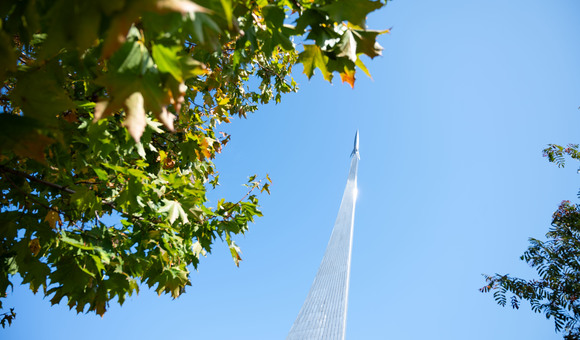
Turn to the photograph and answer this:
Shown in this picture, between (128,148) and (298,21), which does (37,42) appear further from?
(298,21)

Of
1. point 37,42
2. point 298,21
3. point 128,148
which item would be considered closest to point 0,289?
point 128,148

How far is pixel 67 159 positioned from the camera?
1982 mm

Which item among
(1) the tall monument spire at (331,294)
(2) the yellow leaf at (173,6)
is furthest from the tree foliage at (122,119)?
(1) the tall monument spire at (331,294)

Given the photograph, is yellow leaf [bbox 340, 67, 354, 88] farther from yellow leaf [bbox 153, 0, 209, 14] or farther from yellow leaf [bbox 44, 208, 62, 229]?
yellow leaf [bbox 44, 208, 62, 229]

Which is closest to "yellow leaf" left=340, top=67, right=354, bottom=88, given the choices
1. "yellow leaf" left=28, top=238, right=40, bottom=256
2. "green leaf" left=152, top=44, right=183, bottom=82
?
"green leaf" left=152, top=44, right=183, bottom=82

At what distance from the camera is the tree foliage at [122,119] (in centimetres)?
72

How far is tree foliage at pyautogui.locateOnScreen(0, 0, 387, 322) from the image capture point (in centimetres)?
72

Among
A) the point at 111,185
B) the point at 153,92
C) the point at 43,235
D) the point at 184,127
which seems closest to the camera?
the point at 153,92

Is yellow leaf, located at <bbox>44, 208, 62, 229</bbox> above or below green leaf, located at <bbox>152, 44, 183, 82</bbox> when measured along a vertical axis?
above

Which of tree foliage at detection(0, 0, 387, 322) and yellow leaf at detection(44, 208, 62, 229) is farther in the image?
yellow leaf at detection(44, 208, 62, 229)

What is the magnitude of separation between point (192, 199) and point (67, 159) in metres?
0.76

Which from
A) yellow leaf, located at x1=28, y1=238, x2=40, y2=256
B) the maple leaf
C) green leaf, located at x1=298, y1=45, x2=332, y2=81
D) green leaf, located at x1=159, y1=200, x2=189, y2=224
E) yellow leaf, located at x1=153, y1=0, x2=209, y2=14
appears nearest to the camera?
Answer: yellow leaf, located at x1=153, y1=0, x2=209, y2=14

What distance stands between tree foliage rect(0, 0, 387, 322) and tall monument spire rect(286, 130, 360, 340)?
1571 centimetres

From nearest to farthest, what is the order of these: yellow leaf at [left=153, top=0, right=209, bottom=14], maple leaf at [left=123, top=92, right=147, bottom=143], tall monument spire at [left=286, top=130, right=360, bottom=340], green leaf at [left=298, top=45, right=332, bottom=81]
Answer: yellow leaf at [left=153, top=0, right=209, bottom=14] < maple leaf at [left=123, top=92, right=147, bottom=143] < green leaf at [left=298, top=45, right=332, bottom=81] < tall monument spire at [left=286, top=130, right=360, bottom=340]
